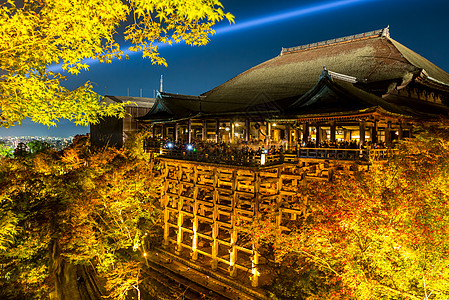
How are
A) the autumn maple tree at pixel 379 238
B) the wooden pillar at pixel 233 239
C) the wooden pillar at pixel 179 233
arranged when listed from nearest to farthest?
the autumn maple tree at pixel 379 238 < the wooden pillar at pixel 233 239 < the wooden pillar at pixel 179 233

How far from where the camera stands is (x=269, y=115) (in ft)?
64.6

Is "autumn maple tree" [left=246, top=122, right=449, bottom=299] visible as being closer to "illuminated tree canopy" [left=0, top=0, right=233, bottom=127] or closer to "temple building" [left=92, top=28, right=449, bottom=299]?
"temple building" [left=92, top=28, right=449, bottom=299]

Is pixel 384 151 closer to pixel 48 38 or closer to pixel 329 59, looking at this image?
pixel 329 59

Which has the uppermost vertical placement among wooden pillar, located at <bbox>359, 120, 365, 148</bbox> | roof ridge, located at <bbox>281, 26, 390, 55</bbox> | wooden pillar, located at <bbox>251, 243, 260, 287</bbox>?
roof ridge, located at <bbox>281, 26, 390, 55</bbox>

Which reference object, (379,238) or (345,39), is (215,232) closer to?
(379,238)

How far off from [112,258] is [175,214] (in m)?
6.14

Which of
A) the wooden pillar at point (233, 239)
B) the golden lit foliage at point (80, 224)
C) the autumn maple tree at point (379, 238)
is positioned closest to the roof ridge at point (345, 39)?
the autumn maple tree at point (379, 238)

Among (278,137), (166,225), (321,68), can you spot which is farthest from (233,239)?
(321,68)

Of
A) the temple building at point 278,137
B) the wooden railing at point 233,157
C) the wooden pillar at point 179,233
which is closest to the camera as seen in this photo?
the wooden railing at point 233,157

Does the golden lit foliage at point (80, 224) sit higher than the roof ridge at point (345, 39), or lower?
lower

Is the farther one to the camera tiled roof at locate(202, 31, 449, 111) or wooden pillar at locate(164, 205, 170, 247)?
tiled roof at locate(202, 31, 449, 111)

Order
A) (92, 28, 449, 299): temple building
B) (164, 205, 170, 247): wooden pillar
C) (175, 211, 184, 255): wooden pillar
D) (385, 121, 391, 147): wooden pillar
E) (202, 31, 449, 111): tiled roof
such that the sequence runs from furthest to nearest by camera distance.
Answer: (202, 31, 449, 111): tiled roof → (164, 205, 170, 247): wooden pillar → (175, 211, 184, 255): wooden pillar → (385, 121, 391, 147): wooden pillar → (92, 28, 449, 299): temple building

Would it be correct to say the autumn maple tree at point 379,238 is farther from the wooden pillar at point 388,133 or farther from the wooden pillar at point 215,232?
the wooden pillar at point 215,232

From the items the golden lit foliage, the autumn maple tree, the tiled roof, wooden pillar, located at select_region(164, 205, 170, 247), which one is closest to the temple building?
wooden pillar, located at select_region(164, 205, 170, 247)
